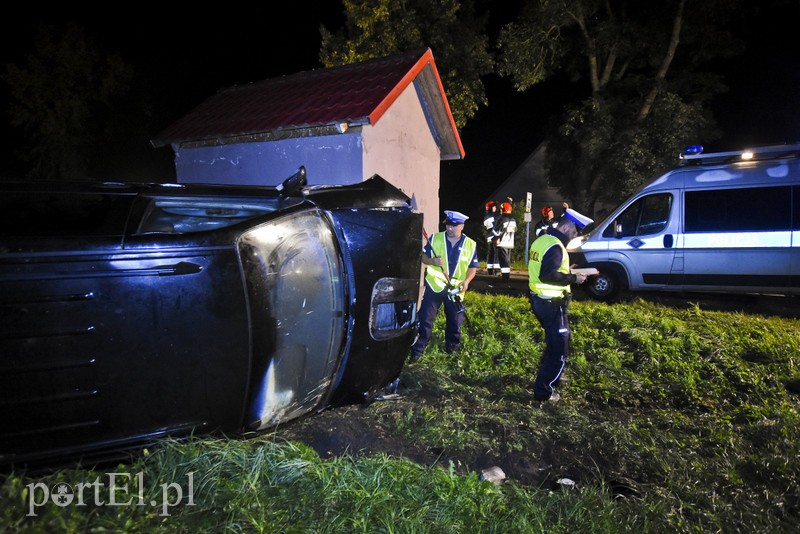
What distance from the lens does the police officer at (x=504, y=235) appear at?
1159cm

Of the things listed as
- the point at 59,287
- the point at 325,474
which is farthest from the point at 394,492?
the point at 59,287

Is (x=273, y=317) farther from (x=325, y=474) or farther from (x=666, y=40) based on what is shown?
(x=666, y=40)

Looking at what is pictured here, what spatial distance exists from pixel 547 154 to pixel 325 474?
19.0 metres

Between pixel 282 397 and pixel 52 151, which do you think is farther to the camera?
pixel 52 151

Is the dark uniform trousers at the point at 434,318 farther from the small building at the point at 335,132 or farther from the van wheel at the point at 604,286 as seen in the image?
the van wheel at the point at 604,286

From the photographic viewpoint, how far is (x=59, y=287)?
2.15 metres

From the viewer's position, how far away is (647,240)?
8.48 metres

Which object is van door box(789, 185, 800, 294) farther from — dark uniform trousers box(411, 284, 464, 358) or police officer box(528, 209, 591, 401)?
dark uniform trousers box(411, 284, 464, 358)

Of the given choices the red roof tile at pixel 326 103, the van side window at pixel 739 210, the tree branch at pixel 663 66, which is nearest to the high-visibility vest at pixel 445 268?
the red roof tile at pixel 326 103

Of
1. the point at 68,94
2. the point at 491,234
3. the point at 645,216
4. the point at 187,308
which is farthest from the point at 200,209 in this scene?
the point at 68,94

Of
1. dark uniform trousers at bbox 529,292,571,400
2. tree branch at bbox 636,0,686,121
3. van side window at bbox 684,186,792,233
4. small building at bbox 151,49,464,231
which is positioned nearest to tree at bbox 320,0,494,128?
tree branch at bbox 636,0,686,121

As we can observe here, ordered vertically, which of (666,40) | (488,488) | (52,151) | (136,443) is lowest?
(488,488)

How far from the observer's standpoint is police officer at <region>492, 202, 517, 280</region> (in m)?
11.6

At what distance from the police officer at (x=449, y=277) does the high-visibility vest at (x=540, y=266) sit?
0.94 m
